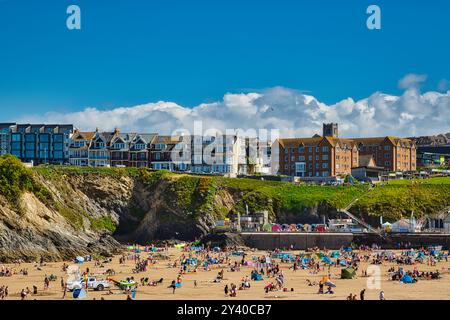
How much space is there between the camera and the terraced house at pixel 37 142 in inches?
4825

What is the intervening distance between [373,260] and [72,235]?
110ft

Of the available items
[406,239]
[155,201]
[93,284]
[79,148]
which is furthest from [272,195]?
[93,284]

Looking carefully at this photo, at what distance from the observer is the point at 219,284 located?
49188mm

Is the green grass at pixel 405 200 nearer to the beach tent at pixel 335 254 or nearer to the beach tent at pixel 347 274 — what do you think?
the beach tent at pixel 335 254

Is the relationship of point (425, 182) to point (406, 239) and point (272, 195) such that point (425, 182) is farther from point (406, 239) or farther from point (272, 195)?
point (406, 239)

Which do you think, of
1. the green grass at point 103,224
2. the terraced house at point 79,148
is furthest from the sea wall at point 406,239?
the terraced house at point 79,148

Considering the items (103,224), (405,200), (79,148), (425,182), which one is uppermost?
(79,148)

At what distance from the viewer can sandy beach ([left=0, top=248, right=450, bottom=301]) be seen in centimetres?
4186

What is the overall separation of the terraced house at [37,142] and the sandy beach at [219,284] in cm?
6114

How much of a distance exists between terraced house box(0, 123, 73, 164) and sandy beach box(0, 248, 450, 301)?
201 feet

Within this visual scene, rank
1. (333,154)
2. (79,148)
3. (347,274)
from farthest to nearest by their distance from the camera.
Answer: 1. (79,148)
2. (333,154)
3. (347,274)

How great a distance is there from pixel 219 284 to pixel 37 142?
83828 mm
